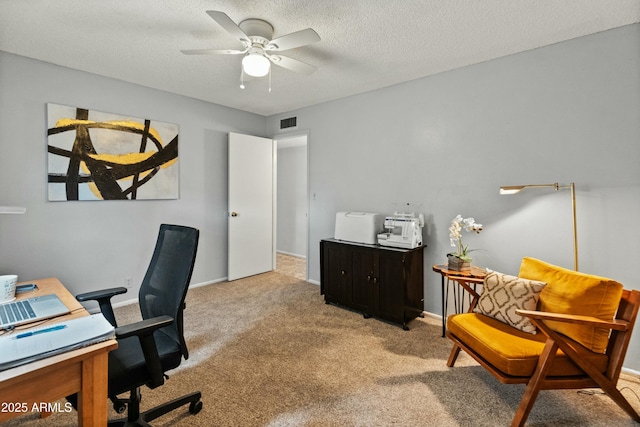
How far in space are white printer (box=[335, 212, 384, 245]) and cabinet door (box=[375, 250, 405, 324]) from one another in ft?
0.92

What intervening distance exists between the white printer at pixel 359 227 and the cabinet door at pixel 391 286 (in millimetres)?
281

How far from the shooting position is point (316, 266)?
4.24m

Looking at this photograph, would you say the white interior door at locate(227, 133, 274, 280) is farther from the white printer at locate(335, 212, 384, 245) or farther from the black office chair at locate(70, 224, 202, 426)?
the black office chair at locate(70, 224, 202, 426)

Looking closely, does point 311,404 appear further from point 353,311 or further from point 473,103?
point 473,103

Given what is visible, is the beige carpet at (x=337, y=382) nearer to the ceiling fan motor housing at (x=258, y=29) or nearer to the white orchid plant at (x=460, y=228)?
the white orchid plant at (x=460, y=228)

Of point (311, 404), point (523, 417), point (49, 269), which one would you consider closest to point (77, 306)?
point (311, 404)

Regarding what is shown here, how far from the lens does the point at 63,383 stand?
101cm

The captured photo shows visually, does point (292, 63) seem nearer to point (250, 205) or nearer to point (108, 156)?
point (108, 156)

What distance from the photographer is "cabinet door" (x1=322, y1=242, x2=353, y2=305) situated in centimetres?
331

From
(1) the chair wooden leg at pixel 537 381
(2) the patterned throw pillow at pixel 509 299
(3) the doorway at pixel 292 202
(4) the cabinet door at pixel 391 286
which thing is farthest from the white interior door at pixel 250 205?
(1) the chair wooden leg at pixel 537 381

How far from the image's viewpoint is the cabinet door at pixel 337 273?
3307mm

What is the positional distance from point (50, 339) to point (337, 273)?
260cm

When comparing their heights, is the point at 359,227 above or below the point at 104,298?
above

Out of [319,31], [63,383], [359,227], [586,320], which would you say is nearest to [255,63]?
[319,31]
